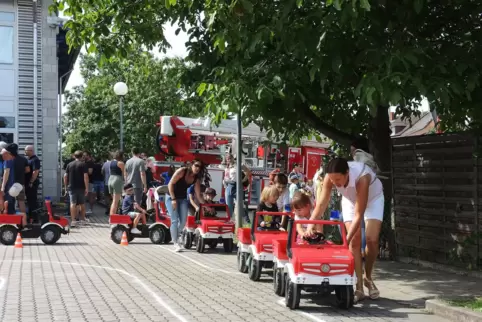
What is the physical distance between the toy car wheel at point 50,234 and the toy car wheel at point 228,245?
3.60 metres

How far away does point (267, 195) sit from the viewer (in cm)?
1156

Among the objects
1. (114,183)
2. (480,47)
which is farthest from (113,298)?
(114,183)

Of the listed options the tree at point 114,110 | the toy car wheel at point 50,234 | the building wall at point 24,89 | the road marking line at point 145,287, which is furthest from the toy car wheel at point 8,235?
the tree at point 114,110

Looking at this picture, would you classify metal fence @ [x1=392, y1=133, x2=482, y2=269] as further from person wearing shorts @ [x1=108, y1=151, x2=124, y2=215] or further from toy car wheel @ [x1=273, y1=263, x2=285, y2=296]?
person wearing shorts @ [x1=108, y1=151, x2=124, y2=215]

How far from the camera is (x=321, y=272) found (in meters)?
8.09

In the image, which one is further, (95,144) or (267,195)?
(95,144)

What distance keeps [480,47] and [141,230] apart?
8562 millimetres

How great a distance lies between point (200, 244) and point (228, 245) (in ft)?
1.79

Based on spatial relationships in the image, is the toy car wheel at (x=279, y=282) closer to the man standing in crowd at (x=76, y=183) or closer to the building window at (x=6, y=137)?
the man standing in crowd at (x=76, y=183)

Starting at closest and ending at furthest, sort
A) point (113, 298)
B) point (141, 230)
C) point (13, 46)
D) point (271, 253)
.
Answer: point (113, 298) → point (271, 253) → point (141, 230) → point (13, 46)

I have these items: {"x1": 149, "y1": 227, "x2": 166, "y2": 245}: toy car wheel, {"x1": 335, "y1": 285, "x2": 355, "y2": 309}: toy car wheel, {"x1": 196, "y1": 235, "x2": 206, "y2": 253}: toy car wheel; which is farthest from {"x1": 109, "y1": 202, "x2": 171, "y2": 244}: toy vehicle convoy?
{"x1": 335, "y1": 285, "x2": 355, "y2": 309}: toy car wheel

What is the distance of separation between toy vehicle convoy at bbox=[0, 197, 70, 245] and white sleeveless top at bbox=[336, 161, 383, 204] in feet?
26.6

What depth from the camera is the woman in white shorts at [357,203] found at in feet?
28.0

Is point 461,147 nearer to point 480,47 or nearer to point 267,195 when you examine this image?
point 480,47
